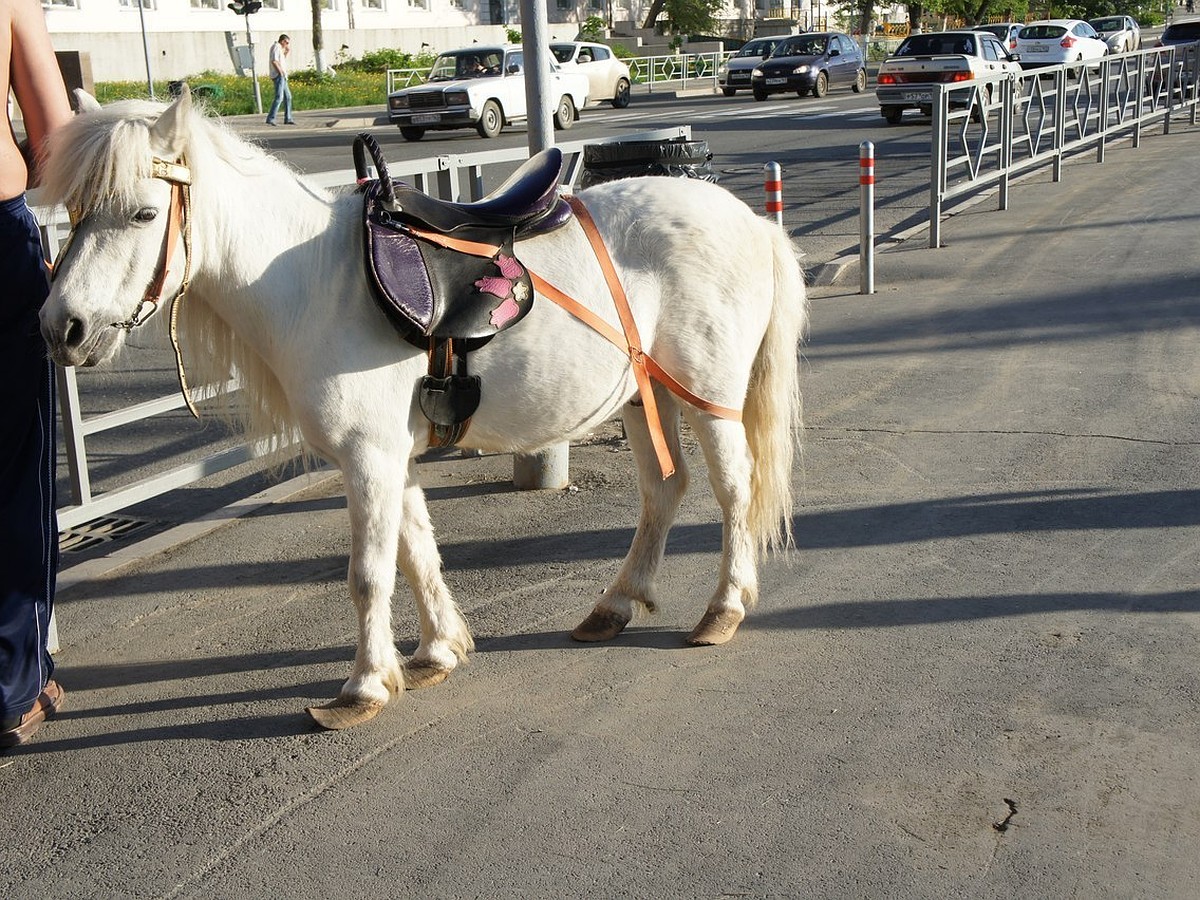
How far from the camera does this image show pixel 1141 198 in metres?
15.4

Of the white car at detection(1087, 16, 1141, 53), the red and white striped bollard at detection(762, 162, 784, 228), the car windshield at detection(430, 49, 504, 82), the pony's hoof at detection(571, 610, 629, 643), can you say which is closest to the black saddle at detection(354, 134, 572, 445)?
the pony's hoof at detection(571, 610, 629, 643)

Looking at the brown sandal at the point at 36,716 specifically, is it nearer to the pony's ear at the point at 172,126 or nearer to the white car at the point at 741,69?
the pony's ear at the point at 172,126

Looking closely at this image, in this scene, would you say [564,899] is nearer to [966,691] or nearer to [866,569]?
[966,691]

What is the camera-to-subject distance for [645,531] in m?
4.88

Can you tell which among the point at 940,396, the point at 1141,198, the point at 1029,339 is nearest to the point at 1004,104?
the point at 1141,198

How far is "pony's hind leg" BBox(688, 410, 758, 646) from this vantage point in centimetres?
461

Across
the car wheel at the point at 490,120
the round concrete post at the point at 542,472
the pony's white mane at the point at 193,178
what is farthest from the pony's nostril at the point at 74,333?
the car wheel at the point at 490,120

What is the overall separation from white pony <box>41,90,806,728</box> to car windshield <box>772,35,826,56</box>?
121 feet

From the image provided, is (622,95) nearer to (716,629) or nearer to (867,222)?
(867,222)

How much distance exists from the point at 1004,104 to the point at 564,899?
511 inches

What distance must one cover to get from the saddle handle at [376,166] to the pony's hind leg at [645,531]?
50.8 inches

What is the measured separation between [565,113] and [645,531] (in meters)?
28.3

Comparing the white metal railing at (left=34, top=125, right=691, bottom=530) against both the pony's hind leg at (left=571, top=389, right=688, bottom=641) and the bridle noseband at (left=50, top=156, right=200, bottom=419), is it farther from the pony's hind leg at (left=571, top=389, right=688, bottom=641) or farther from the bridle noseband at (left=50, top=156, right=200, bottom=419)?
the pony's hind leg at (left=571, top=389, right=688, bottom=641)

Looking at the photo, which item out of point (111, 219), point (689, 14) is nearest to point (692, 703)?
point (111, 219)
